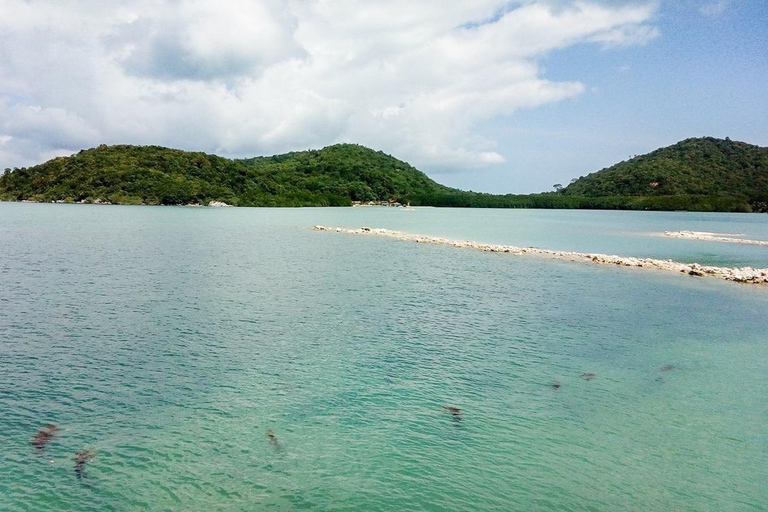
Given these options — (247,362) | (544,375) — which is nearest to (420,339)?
(544,375)

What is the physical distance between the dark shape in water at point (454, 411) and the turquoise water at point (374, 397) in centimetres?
26

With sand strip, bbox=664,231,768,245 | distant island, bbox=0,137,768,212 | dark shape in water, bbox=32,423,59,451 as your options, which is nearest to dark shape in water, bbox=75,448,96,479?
dark shape in water, bbox=32,423,59,451

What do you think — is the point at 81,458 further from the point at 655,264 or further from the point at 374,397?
the point at 655,264

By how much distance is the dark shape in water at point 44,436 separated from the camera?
10.6 metres

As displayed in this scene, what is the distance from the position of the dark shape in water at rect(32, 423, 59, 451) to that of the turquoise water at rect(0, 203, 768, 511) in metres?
0.17

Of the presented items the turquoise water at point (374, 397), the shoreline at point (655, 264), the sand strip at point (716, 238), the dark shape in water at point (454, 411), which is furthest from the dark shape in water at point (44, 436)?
the sand strip at point (716, 238)

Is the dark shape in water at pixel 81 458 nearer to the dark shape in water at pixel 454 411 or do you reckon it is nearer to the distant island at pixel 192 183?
the dark shape in water at pixel 454 411

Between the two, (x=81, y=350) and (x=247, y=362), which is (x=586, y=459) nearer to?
(x=247, y=362)

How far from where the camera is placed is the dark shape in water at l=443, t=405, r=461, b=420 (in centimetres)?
1289

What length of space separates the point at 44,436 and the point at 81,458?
1.57m

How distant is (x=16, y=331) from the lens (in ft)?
60.0

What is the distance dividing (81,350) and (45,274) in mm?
16745

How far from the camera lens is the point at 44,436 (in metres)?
10.9

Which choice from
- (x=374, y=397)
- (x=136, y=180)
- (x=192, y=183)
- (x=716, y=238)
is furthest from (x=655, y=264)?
(x=136, y=180)
